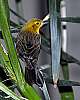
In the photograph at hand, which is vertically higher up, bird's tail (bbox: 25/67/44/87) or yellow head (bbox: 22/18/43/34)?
yellow head (bbox: 22/18/43/34)

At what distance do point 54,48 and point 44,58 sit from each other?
98cm

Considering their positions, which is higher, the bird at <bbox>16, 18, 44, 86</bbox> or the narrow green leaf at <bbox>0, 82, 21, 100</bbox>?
the bird at <bbox>16, 18, 44, 86</bbox>

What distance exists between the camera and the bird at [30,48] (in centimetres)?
34

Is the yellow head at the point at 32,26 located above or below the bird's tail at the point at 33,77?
above

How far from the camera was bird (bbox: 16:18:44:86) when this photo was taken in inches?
13.3

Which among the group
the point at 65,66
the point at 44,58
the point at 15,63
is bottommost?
the point at 44,58

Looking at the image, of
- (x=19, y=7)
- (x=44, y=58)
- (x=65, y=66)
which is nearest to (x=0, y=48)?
(x=65, y=66)


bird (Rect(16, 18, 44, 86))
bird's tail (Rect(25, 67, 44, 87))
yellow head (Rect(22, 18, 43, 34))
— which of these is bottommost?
bird's tail (Rect(25, 67, 44, 87))

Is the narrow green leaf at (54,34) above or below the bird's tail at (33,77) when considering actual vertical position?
above

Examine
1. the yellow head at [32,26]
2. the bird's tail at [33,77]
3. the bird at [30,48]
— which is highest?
the yellow head at [32,26]

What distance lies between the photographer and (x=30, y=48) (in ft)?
1.11

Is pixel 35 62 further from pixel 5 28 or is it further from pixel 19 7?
pixel 19 7

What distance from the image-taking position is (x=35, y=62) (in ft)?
1.12

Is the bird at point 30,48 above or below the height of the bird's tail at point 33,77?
above
